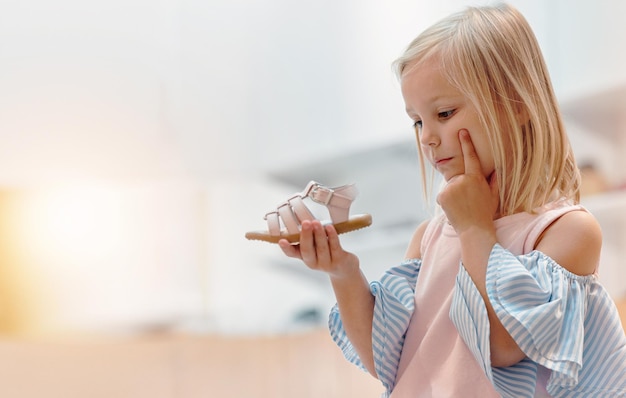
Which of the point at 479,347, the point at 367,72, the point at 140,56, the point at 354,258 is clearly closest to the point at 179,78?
the point at 140,56

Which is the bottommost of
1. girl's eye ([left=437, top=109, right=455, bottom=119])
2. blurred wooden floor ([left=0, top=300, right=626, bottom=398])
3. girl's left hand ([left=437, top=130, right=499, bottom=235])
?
blurred wooden floor ([left=0, top=300, right=626, bottom=398])

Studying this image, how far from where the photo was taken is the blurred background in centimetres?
161

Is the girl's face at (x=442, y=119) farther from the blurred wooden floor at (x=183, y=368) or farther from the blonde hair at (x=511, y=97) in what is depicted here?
the blurred wooden floor at (x=183, y=368)

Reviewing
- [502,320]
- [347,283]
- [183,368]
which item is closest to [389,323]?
[347,283]

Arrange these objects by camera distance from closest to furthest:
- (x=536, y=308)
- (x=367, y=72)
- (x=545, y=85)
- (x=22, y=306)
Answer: (x=536, y=308) < (x=545, y=85) < (x=22, y=306) < (x=367, y=72)

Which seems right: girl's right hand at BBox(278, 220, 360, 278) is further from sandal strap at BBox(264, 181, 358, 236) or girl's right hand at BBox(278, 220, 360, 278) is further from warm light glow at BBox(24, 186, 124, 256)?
warm light glow at BBox(24, 186, 124, 256)

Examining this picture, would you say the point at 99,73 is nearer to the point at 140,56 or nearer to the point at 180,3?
the point at 140,56

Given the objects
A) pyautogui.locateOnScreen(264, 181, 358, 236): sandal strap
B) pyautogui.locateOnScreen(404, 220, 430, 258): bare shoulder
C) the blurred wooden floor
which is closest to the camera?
pyautogui.locateOnScreen(264, 181, 358, 236): sandal strap

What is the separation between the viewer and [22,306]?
1.60m

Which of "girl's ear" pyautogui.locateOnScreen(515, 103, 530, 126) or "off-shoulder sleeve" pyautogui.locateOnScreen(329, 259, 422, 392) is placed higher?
"girl's ear" pyautogui.locateOnScreen(515, 103, 530, 126)

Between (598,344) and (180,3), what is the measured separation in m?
1.24

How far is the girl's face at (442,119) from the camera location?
0.79 meters

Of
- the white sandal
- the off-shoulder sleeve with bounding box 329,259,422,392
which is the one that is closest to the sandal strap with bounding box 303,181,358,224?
the white sandal

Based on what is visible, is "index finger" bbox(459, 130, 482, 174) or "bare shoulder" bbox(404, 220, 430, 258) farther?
"bare shoulder" bbox(404, 220, 430, 258)
